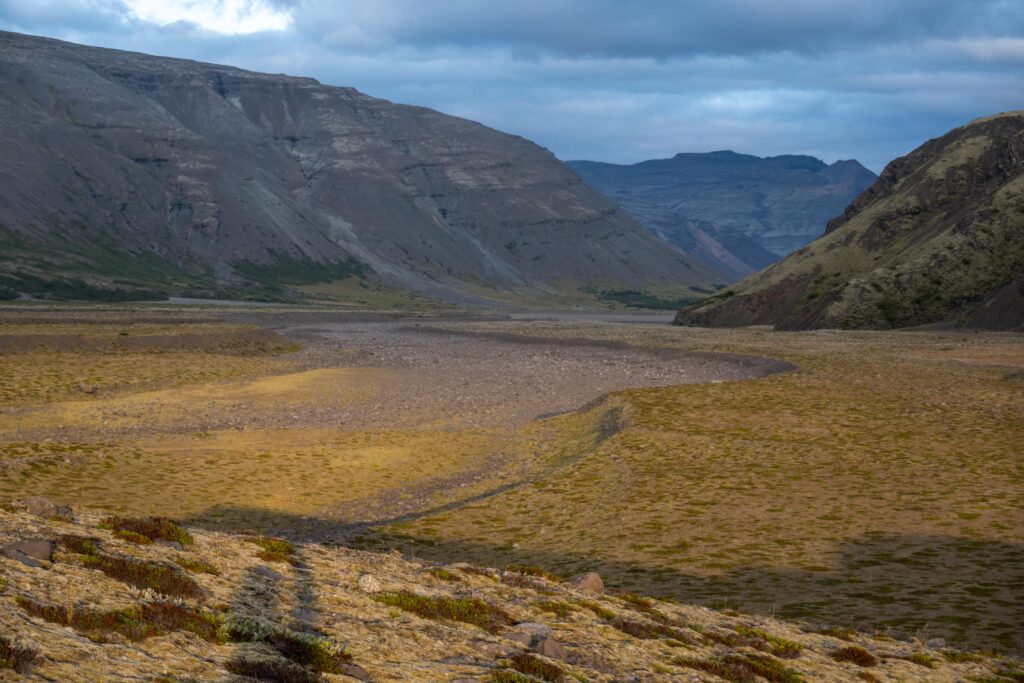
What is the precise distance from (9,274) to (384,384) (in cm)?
14157

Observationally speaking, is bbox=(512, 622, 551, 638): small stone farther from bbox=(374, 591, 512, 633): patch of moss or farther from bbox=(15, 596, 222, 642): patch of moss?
bbox=(15, 596, 222, 642): patch of moss

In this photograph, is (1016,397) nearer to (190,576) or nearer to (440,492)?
(440,492)

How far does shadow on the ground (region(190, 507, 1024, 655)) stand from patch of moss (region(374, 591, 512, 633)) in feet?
17.9

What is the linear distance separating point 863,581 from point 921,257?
109303 millimetres

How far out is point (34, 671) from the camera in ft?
29.2

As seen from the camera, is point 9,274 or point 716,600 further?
point 9,274

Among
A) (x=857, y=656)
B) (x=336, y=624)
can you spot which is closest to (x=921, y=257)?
(x=857, y=656)

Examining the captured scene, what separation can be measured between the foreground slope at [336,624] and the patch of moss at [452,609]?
0.11ft

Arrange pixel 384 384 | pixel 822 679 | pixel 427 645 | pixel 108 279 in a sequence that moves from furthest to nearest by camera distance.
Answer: pixel 108 279, pixel 384 384, pixel 822 679, pixel 427 645

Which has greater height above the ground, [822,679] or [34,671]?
[34,671]

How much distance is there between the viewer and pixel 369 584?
1556 centimetres

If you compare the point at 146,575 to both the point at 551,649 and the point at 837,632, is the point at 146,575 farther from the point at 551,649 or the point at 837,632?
the point at 837,632

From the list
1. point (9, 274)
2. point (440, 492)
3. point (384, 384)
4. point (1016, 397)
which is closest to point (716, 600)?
point (440, 492)

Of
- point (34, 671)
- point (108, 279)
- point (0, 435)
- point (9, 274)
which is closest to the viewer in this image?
point (34, 671)
